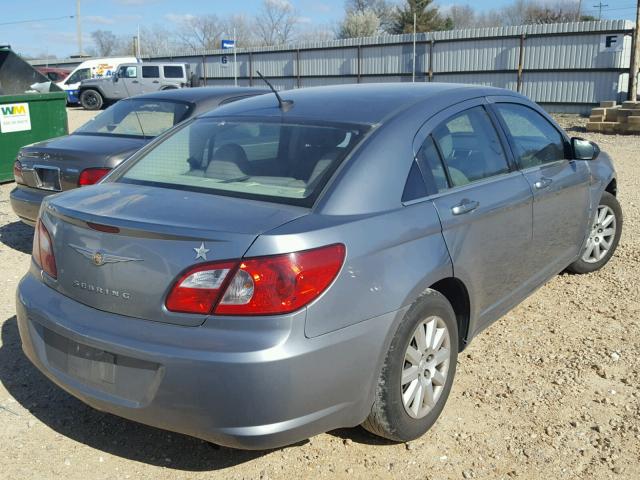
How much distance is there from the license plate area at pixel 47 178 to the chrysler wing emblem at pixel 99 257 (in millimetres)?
3495

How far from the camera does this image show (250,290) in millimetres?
2439

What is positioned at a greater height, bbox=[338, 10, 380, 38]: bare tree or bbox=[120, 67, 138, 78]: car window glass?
bbox=[338, 10, 380, 38]: bare tree

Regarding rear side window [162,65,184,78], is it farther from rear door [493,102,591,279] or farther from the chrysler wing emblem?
the chrysler wing emblem

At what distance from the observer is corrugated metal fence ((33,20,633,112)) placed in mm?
19812

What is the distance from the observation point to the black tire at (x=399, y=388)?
280 cm

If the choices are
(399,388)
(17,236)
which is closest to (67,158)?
(17,236)

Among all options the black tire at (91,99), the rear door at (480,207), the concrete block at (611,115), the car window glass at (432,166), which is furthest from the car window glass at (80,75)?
the car window glass at (432,166)

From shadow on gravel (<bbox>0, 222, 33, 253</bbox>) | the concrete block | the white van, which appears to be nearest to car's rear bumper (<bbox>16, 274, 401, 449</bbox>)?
shadow on gravel (<bbox>0, 222, 33, 253</bbox>)

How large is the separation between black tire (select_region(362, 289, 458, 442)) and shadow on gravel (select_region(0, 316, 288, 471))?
1.90 feet

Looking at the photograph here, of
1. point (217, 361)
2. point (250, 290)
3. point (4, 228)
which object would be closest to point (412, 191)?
point (250, 290)

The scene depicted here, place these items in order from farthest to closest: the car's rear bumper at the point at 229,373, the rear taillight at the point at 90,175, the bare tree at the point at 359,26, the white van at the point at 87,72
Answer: the bare tree at the point at 359,26 → the white van at the point at 87,72 → the rear taillight at the point at 90,175 → the car's rear bumper at the point at 229,373

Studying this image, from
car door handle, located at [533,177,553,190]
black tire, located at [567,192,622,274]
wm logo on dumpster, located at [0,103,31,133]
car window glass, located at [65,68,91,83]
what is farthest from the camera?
car window glass, located at [65,68,91,83]

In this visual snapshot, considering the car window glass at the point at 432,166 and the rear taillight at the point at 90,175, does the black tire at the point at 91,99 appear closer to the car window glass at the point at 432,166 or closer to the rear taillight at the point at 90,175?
the rear taillight at the point at 90,175

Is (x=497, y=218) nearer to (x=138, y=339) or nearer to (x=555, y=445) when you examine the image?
(x=555, y=445)
